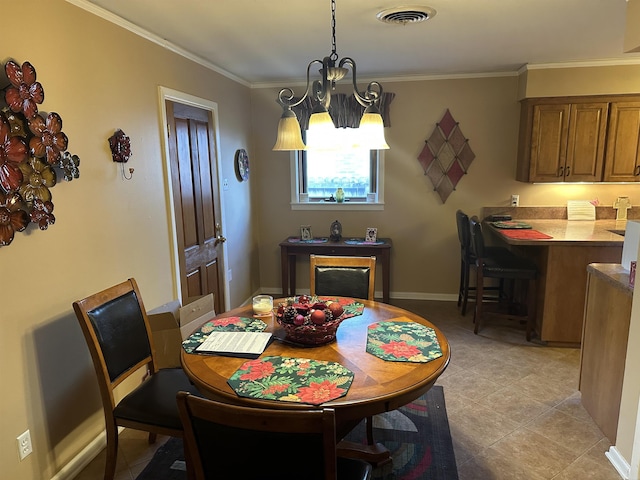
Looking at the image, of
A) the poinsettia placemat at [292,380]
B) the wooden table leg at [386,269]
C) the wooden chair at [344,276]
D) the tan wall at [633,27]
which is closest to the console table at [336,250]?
the wooden table leg at [386,269]

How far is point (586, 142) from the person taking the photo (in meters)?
3.87

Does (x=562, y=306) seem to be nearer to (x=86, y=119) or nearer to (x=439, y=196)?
(x=439, y=196)

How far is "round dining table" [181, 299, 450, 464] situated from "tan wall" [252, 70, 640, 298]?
8.91 ft

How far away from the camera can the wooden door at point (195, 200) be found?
10.1ft

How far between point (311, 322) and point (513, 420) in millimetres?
1586

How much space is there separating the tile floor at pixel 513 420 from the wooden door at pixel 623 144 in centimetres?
173

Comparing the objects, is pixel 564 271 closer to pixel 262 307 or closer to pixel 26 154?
pixel 262 307

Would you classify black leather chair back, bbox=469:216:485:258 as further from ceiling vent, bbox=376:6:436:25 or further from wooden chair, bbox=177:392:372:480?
wooden chair, bbox=177:392:372:480

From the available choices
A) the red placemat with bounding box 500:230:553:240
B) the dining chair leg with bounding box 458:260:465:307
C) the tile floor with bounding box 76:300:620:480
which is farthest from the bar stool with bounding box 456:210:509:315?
the tile floor with bounding box 76:300:620:480

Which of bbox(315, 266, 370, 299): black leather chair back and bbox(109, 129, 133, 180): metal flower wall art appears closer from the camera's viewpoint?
bbox(109, 129, 133, 180): metal flower wall art

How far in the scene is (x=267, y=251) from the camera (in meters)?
4.93

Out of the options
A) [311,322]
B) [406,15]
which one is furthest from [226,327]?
[406,15]

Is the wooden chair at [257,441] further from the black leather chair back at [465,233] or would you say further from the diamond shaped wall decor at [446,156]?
the diamond shaped wall decor at [446,156]

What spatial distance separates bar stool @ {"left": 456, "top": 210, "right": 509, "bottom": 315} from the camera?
3.93m
